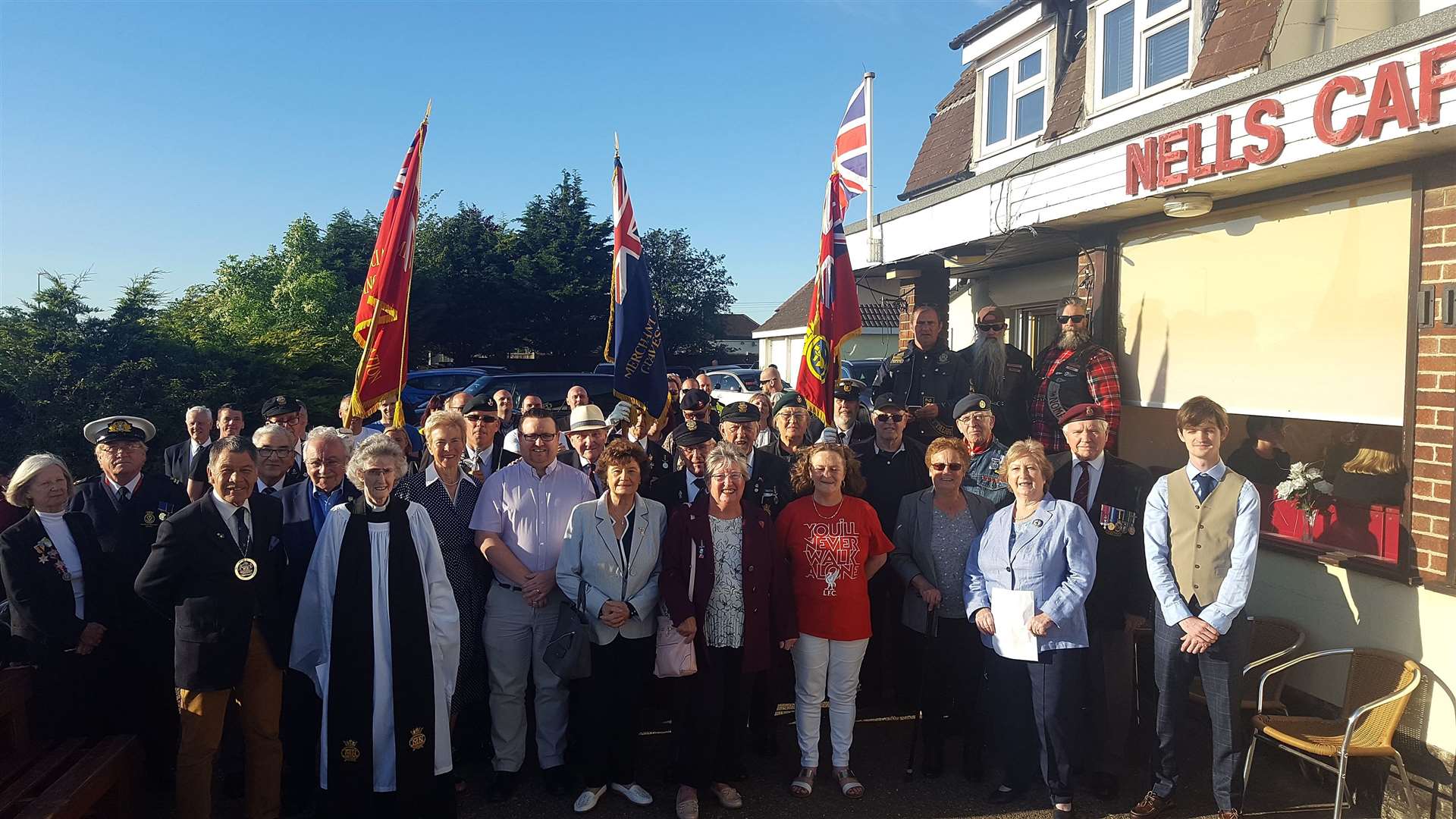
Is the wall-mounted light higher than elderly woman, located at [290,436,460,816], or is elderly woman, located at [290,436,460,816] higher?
the wall-mounted light

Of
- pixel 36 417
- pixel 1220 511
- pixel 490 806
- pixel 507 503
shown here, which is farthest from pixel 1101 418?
pixel 36 417

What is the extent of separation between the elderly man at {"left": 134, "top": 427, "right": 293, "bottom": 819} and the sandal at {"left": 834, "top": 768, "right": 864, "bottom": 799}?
8.91 ft

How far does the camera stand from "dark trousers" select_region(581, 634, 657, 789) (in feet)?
13.7

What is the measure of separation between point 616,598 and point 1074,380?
4.08 metres

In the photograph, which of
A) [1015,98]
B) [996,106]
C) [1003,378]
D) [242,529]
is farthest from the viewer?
[996,106]

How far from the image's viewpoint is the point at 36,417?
28.6ft

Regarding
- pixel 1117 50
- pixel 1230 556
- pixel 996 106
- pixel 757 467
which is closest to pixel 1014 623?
pixel 1230 556

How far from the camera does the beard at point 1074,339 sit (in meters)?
6.40

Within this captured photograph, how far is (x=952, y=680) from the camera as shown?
181 inches

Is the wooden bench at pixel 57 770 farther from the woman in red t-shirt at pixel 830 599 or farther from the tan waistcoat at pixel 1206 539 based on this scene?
the tan waistcoat at pixel 1206 539

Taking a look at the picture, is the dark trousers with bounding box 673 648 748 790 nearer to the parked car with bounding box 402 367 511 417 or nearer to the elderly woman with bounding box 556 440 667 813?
the elderly woman with bounding box 556 440 667 813

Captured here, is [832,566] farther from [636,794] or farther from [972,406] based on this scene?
[972,406]

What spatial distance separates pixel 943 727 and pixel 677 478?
2039mm

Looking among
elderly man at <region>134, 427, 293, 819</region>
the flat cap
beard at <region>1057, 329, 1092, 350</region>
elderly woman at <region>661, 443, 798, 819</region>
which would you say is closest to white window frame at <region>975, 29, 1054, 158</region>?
beard at <region>1057, 329, 1092, 350</region>
